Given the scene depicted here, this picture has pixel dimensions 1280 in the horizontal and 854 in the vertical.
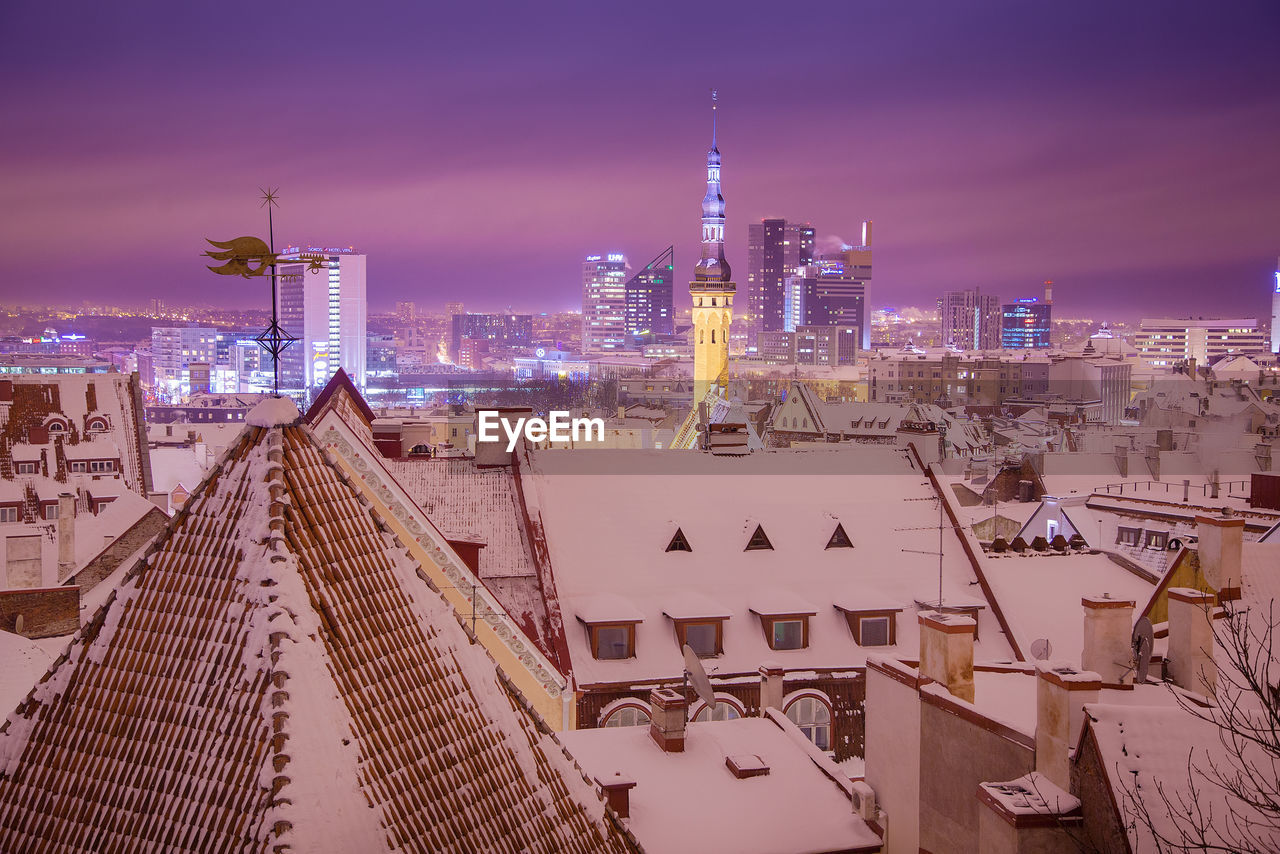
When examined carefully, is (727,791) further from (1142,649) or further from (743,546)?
(743,546)

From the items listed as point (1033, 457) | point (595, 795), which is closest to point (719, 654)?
point (595, 795)

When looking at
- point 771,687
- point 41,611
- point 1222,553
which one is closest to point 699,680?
point 771,687

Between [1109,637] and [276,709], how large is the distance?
11.5 meters

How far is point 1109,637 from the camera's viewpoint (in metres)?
15.1

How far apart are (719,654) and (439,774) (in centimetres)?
1681

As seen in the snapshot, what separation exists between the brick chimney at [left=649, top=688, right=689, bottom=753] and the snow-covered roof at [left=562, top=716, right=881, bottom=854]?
0.52ft

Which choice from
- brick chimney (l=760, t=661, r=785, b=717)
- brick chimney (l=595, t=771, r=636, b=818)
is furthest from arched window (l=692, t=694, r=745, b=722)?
brick chimney (l=595, t=771, r=636, b=818)

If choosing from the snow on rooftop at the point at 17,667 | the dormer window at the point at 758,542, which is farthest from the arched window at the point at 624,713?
the snow on rooftop at the point at 17,667

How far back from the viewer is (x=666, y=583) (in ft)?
86.3

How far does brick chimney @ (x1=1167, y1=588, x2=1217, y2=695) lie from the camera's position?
14.9 metres

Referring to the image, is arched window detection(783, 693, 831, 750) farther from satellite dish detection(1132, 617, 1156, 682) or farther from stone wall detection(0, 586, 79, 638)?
stone wall detection(0, 586, 79, 638)

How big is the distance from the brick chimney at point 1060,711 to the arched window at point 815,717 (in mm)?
12077

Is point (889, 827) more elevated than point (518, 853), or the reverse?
point (518, 853)

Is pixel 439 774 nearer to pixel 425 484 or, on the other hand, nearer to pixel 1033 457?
pixel 425 484
